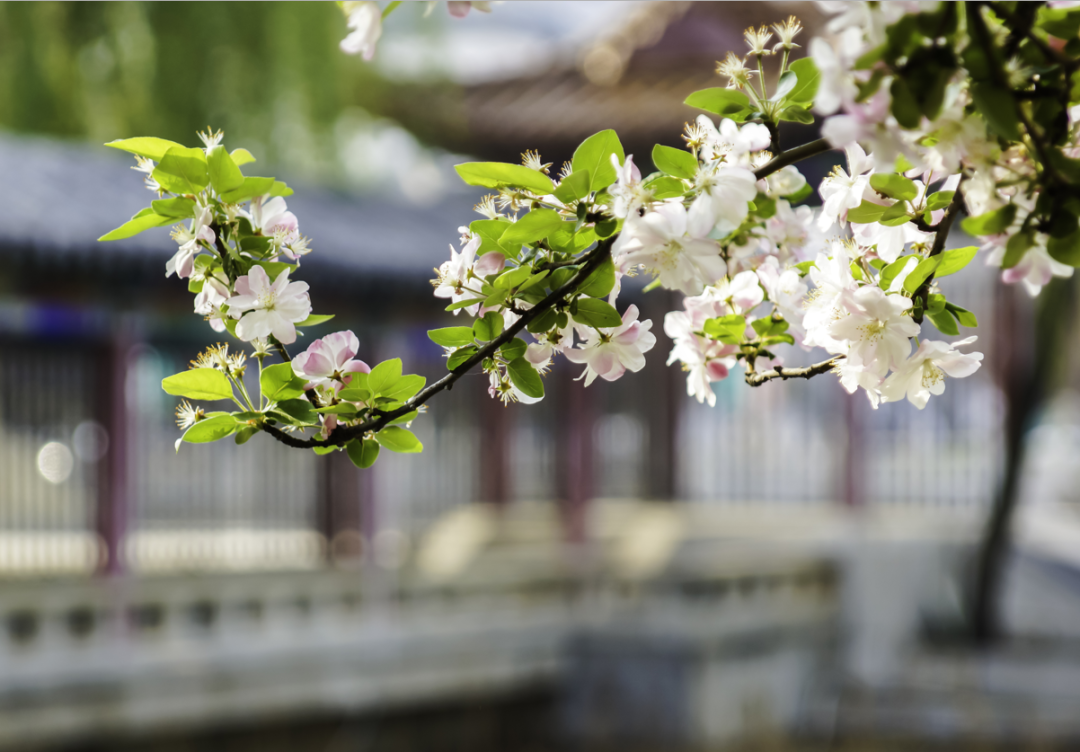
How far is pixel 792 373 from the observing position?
3.32 feet

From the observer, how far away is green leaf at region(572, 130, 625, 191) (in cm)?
89

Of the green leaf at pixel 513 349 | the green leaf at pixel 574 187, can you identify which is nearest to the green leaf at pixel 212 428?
the green leaf at pixel 513 349

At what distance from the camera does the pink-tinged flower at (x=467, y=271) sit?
960 mm

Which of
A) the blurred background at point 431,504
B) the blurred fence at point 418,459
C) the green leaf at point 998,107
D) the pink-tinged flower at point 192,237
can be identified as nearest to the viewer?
the green leaf at point 998,107

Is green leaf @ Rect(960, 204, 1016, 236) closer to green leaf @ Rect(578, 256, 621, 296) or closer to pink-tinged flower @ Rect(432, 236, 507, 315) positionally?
green leaf @ Rect(578, 256, 621, 296)

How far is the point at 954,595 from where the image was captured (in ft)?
23.3

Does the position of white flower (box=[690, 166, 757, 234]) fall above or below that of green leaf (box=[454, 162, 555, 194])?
below

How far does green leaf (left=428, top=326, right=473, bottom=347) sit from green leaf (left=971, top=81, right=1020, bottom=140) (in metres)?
0.44

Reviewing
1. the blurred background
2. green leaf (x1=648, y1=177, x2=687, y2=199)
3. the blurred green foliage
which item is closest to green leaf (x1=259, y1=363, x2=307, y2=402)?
green leaf (x1=648, y1=177, x2=687, y2=199)

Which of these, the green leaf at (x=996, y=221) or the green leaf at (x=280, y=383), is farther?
the green leaf at (x=280, y=383)

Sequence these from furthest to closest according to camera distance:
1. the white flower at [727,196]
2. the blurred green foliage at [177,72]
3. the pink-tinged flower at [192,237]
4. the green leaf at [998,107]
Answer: the blurred green foliage at [177,72], the pink-tinged flower at [192,237], the white flower at [727,196], the green leaf at [998,107]

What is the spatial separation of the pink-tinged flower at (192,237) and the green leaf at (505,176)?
0.74 ft

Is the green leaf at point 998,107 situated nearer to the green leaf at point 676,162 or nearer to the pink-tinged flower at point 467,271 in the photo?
the green leaf at point 676,162

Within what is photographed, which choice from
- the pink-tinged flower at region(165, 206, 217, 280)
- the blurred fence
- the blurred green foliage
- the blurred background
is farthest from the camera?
the blurred fence
